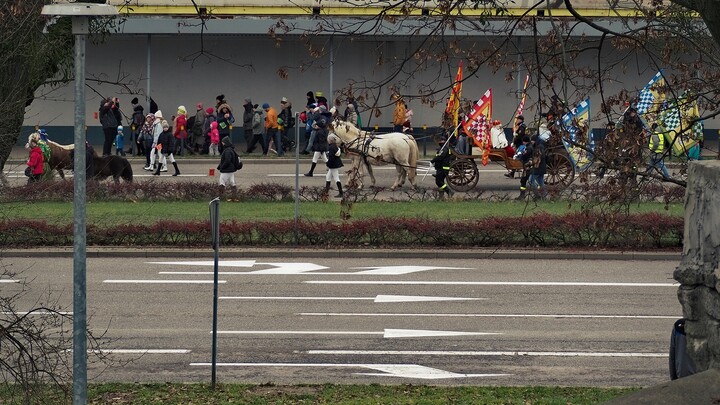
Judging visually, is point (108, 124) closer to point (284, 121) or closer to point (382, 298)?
point (284, 121)

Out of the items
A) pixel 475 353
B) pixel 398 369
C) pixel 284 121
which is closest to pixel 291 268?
pixel 475 353

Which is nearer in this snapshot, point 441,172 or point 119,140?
point 441,172

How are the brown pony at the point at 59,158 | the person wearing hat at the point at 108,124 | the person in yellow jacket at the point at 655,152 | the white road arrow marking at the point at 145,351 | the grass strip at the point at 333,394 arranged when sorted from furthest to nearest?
the person wearing hat at the point at 108,124 → the brown pony at the point at 59,158 → the white road arrow marking at the point at 145,351 → the grass strip at the point at 333,394 → the person in yellow jacket at the point at 655,152

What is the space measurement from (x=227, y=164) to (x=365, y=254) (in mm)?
7804

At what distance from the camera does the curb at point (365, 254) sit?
23938 millimetres

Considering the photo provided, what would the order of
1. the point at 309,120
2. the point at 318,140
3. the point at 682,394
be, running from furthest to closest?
the point at 309,120
the point at 318,140
the point at 682,394

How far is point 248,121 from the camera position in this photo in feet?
143

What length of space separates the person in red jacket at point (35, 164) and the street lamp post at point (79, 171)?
22209mm

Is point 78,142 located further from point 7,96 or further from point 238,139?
point 238,139

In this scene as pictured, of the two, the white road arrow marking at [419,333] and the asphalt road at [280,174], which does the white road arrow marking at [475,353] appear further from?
the asphalt road at [280,174]

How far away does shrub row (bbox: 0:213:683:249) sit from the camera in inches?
965

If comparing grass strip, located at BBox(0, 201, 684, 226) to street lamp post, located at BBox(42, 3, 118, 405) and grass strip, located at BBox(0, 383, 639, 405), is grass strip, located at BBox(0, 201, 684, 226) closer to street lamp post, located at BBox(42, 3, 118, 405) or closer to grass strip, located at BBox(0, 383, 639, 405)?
grass strip, located at BBox(0, 383, 639, 405)

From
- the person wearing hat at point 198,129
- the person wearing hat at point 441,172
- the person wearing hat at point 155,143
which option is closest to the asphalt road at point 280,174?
the person wearing hat at point 155,143

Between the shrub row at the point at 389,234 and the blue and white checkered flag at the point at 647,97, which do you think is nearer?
the blue and white checkered flag at the point at 647,97
